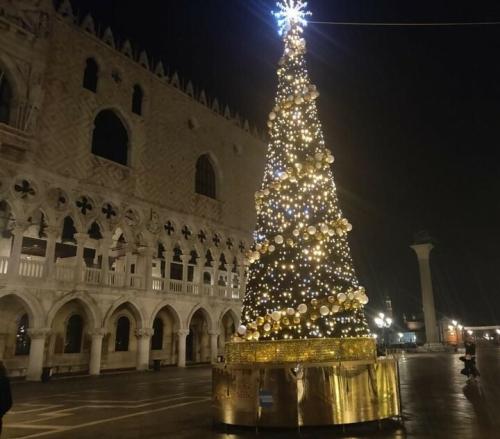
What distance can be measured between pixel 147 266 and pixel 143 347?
3665 millimetres

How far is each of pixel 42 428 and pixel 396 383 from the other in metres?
5.53

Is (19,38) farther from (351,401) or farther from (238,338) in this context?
(351,401)

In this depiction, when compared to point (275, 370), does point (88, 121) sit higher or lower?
higher

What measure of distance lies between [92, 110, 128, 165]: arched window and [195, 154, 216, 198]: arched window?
5.08 metres

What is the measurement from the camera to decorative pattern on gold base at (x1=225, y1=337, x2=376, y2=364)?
653 cm

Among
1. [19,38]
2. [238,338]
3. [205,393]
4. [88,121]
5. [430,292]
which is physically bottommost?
[205,393]

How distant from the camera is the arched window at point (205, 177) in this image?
25312mm

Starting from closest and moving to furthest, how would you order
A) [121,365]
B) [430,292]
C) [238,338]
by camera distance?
[238,338]
[121,365]
[430,292]

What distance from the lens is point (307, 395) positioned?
6.10 m

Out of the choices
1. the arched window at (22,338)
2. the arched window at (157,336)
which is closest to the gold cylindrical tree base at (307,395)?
the arched window at (22,338)

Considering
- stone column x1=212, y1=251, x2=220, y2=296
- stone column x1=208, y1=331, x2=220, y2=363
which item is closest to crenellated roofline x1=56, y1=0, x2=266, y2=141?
stone column x1=212, y1=251, x2=220, y2=296

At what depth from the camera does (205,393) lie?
35.9ft

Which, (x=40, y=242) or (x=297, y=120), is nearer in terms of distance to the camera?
(x=297, y=120)

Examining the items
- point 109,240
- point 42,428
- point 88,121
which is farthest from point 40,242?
point 42,428
